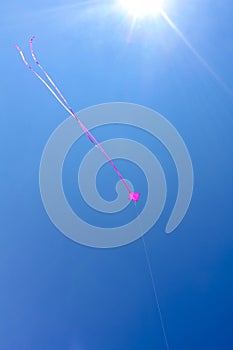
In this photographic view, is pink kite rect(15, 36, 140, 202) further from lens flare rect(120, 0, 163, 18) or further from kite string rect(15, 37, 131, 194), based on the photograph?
lens flare rect(120, 0, 163, 18)

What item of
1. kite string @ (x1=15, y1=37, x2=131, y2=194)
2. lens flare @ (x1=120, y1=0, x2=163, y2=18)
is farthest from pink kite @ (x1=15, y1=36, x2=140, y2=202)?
lens flare @ (x1=120, y1=0, x2=163, y2=18)

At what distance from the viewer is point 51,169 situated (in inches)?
59.9

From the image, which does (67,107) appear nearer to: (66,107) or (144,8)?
(66,107)

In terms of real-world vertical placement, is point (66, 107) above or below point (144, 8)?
below

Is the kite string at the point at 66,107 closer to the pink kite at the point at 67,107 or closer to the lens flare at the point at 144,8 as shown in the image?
the pink kite at the point at 67,107

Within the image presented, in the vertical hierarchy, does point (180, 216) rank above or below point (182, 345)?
above

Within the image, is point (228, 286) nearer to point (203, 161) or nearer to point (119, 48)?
point (203, 161)

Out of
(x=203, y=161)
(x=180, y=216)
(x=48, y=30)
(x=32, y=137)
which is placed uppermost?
(x=48, y=30)

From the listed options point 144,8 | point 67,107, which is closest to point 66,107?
point 67,107

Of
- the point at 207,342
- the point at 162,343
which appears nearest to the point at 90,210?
the point at 162,343

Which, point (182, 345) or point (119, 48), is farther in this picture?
point (182, 345)

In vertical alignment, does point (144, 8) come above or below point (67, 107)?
above

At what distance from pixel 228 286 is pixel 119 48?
1.21 metres

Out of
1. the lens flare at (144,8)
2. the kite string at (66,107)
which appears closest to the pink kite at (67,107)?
the kite string at (66,107)
